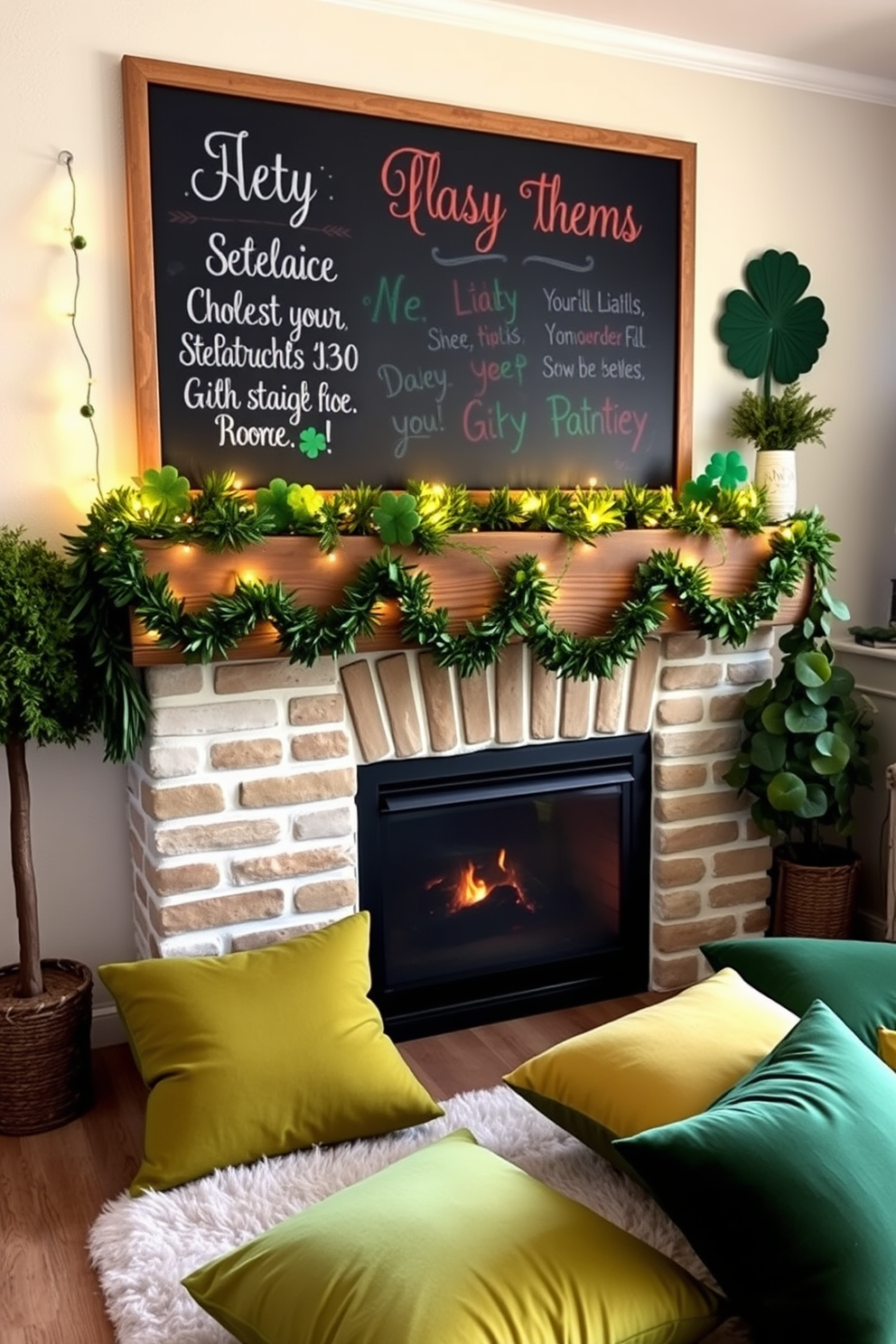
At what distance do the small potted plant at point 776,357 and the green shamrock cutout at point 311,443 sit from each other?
Answer: 3.74ft

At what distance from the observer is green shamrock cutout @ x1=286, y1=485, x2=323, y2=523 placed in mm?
2293

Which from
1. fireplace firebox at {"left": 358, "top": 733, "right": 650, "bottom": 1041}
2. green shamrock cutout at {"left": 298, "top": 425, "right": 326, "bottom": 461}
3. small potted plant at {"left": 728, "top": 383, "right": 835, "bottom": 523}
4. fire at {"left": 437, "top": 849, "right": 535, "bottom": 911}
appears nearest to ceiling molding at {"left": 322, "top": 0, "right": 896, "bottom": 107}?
small potted plant at {"left": 728, "top": 383, "right": 835, "bottom": 523}

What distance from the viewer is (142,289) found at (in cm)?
231

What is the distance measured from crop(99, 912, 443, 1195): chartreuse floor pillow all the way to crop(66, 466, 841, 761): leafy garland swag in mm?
485

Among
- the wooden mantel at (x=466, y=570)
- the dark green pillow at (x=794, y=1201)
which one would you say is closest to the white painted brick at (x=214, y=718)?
the wooden mantel at (x=466, y=570)

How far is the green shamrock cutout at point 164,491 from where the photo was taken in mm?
2230

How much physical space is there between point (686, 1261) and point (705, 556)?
1523 mm

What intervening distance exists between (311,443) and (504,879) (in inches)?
45.1

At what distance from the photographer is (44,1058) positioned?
2.25 meters

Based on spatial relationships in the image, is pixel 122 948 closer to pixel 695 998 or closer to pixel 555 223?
pixel 695 998

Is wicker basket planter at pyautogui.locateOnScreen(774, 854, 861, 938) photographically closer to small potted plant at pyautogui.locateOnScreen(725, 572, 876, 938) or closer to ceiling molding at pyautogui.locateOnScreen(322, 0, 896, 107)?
small potted plant at pyautogui.locateOnScreen(725, 572, 876, 938)

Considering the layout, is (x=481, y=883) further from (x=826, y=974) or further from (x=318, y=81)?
(x=318, y=81)

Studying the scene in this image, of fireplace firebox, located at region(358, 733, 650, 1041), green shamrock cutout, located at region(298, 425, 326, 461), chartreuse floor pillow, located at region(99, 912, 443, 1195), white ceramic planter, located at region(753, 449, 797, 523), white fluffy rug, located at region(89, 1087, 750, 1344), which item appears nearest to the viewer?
white fluffy rug, located at region(89, 1087, 750, 1344)

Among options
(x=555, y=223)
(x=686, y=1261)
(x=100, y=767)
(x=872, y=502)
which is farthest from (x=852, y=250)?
(x=686, y=1261)
